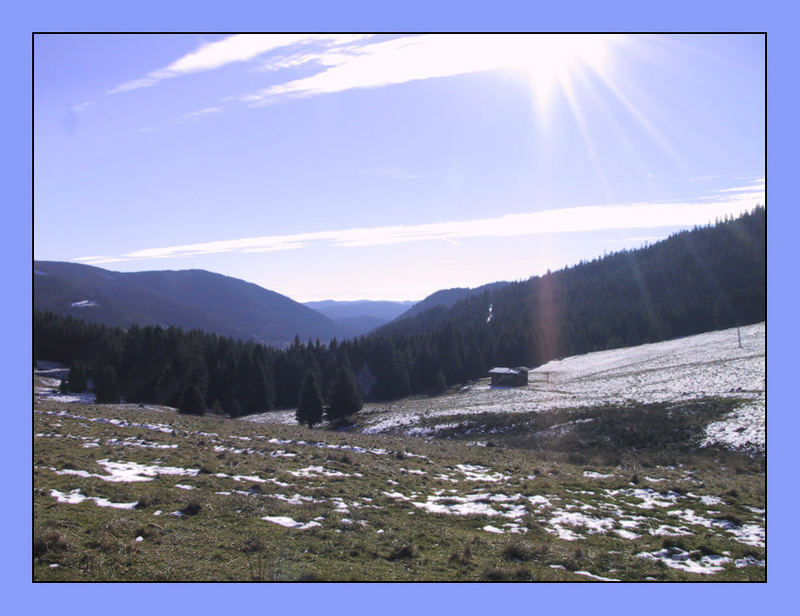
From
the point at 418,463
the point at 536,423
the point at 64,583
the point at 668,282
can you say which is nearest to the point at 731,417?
the point at 536,423

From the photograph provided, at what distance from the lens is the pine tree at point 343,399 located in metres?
59.7

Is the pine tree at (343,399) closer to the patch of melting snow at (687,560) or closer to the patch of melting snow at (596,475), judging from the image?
the patch of melting snow at (596,475)

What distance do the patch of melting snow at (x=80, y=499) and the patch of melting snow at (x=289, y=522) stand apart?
3.24m

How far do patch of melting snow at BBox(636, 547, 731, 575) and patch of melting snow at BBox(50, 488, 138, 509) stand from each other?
38.4 feet

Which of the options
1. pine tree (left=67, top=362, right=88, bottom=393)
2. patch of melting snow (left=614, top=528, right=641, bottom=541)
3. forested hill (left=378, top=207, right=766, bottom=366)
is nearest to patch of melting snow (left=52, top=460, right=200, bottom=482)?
patch of melting snow (left=614, top=528, right=641, bottom=541)

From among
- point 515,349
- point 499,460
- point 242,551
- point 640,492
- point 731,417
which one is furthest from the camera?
point 515,349

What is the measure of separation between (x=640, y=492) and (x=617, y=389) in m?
41.1

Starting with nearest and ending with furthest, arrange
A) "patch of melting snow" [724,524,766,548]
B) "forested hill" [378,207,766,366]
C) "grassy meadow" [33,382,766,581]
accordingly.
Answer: "grassy meadow" [33,382,766,581]
"patch of melting snow" [724,524,766,548]
"forested hill" [378,207,766,366]

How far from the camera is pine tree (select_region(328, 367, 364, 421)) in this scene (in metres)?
59.7

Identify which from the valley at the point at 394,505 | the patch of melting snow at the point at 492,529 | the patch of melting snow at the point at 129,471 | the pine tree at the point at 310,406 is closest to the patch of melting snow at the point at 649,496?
the valley at the point at 394,505

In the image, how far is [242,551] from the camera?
9266mm

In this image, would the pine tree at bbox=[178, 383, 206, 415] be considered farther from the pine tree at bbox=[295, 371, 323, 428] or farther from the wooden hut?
the wooden hut

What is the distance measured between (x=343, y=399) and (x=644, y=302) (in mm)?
110684

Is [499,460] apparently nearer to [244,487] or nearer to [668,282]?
[244,487]
